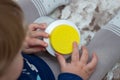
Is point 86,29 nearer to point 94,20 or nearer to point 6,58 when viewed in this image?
point 94,20

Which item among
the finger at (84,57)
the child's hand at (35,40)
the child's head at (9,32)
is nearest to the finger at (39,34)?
the child's hand at (35,40)

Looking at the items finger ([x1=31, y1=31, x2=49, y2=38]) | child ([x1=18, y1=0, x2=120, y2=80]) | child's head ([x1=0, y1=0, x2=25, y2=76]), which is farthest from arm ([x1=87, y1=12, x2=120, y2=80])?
child's head ([x1=0, y1=0, x2=25, y2=76])

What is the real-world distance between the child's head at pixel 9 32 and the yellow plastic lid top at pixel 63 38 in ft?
0.94

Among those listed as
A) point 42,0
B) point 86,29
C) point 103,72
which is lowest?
point 103,72

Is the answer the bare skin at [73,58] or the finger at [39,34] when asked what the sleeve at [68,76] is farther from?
the finger at [39,34]

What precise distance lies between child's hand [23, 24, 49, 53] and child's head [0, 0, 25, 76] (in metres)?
0.28

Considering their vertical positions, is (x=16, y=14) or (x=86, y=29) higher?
(x=16, y=14)

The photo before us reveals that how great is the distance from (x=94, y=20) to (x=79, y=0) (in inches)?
3.7

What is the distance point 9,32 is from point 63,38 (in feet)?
1.16

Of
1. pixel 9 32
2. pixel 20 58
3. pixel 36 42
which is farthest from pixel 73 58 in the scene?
pixel 9 32

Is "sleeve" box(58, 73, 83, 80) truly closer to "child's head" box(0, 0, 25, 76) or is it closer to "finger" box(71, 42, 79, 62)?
"finger" box(71, 42, 79, 62)

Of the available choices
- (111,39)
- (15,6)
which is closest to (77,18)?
(111,39)

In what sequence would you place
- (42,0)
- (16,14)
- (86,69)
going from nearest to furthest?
(16,14) < (86,69) < (42,0)

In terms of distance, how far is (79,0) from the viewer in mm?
1195
